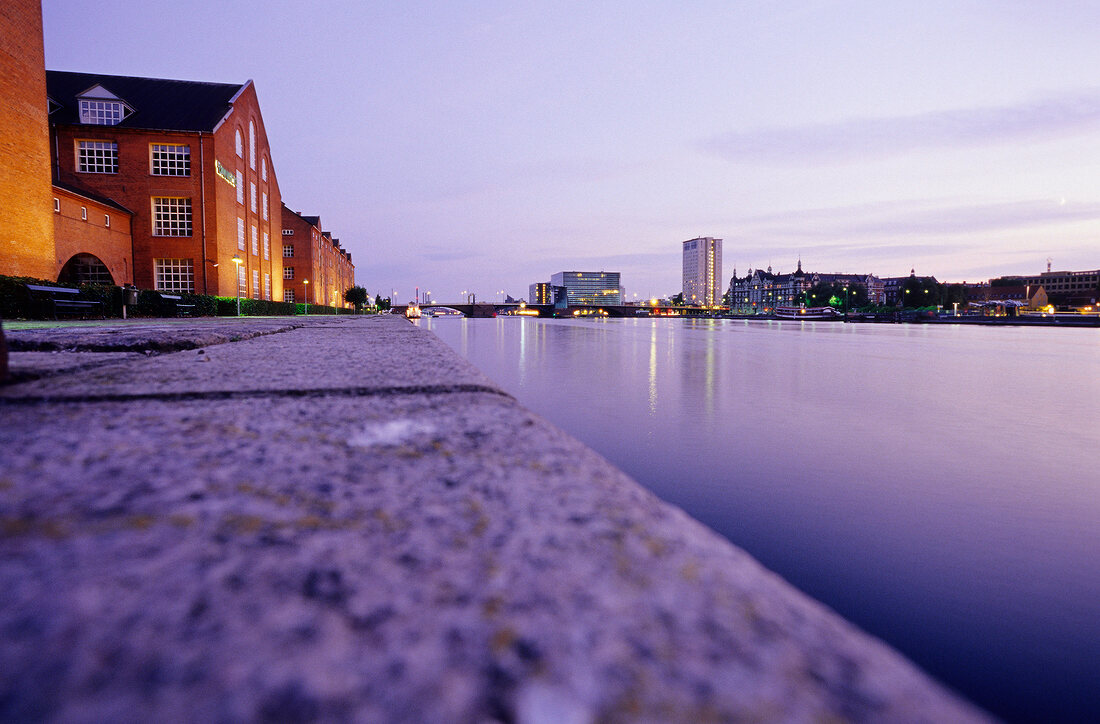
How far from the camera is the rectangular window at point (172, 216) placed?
2766cm

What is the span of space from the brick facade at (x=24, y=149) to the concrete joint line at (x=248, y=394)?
20.5 metres

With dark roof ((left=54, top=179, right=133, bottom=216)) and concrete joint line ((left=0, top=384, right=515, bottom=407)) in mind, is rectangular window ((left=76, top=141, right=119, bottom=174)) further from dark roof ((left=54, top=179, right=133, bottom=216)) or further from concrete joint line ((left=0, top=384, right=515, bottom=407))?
concrete joint line ((left=0, top=384, right=515, bottom=407))

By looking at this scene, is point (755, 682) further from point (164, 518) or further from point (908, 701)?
point (164, 518)

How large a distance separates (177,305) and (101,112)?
1501cm

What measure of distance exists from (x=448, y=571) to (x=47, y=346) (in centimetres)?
366

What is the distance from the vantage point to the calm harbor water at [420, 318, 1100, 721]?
2.23 m

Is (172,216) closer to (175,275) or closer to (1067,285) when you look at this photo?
(175,275)

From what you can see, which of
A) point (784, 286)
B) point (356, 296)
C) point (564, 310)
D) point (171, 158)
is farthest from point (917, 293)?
point (171, 158)

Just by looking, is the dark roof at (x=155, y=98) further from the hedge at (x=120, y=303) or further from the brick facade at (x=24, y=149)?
the brick facade at (x=24, y=149)

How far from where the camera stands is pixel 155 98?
29.9m

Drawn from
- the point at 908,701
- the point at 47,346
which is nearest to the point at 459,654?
the point at 908,701

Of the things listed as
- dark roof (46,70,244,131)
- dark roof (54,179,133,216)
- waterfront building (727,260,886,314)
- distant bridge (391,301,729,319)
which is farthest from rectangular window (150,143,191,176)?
waterfront building (727,260,886,314)

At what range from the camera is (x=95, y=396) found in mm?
1483

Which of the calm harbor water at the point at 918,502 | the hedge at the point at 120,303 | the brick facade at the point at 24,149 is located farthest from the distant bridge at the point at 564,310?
the calm harbor water at the point at 918,502
